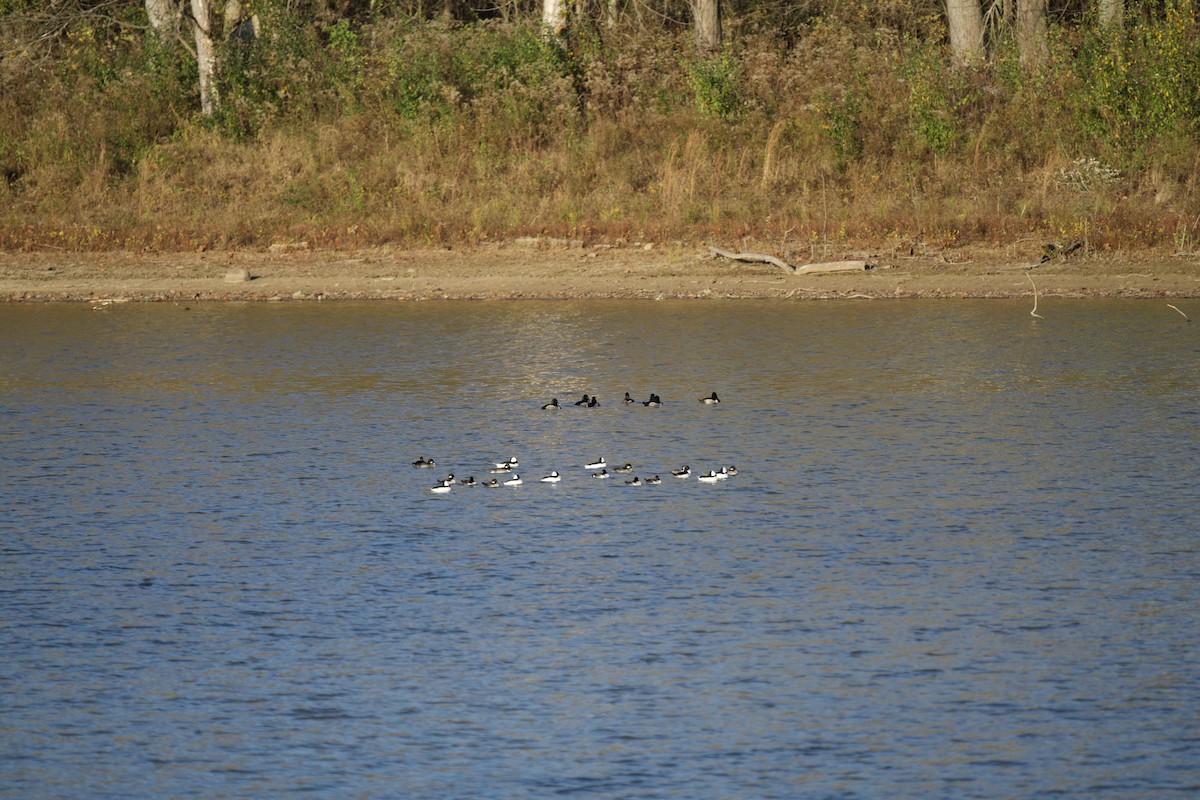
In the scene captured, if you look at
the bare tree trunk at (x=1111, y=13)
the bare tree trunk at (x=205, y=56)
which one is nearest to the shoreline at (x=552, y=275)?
the bare tree trunk at (x=205, y=56)

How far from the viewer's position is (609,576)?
10688 millimetres

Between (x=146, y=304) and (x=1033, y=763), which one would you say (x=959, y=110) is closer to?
(x=146, y=304)

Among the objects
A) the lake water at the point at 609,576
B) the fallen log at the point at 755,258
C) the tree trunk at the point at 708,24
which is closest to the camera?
the lake water at the point at 609,576

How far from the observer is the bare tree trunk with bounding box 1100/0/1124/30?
27891 millimetres

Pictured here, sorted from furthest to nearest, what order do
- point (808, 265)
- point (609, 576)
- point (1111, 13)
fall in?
point (1111, 13), point (808, 265), point (609, 576)

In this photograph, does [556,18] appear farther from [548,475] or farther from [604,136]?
[548,475]

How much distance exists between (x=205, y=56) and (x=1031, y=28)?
48.3ft

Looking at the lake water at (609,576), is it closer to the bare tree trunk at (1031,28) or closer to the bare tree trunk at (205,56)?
the bare tree trunk at (1031,28)

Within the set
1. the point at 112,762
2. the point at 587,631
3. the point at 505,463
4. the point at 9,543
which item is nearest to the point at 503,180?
the point at 505,463

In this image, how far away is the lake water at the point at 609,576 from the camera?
26.0 feet

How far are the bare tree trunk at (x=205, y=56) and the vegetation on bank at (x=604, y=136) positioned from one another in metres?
0.33

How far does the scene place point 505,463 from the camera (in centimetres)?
1384

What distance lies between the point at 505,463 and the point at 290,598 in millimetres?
3725

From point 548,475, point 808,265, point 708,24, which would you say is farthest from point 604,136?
point 548,475
